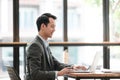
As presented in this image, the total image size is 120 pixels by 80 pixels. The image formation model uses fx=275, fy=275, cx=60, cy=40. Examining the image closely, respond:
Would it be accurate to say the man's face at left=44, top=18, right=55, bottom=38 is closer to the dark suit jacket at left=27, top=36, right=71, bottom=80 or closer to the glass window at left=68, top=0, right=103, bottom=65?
the dark suit jacket at left=27, top=36, right=71, bottom=80

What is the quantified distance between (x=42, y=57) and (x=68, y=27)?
2002 mm

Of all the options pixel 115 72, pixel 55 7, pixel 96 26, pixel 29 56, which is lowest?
pixel 115 72

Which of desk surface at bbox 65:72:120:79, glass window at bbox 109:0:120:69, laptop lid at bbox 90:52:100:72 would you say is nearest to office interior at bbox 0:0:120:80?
glass window at bbox 109:0:120:69

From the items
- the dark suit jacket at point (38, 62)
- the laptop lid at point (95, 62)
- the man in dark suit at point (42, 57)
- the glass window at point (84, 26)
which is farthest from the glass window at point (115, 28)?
the dark suit jacket at point (38, 62)

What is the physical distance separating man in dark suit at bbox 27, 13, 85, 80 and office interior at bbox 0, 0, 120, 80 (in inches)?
58.8

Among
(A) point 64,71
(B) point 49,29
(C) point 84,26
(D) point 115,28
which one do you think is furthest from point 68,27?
(A) point 64,71

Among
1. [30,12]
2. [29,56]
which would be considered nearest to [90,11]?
[30,12]

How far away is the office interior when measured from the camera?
465 centimetres

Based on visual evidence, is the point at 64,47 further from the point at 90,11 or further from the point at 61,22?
the point at 90,11

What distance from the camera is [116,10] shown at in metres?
5.01

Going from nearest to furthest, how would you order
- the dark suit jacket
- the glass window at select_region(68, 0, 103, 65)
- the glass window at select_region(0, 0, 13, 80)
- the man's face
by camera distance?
the dark suit jacket < the man's face < the glass window at select_region(0, 0, 13, 80) < the glass window at select_region(68, 0, 103, 65)

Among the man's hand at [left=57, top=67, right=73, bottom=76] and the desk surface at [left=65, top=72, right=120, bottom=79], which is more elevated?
the man's hand at [left=57, top=67, right=73, bottom=76]

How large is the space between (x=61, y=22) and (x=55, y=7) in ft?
0.94

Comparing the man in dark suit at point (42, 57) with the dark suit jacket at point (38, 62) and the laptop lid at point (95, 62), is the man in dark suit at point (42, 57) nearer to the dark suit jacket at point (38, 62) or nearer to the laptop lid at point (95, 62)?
the dark suit jacket at point (38, 62)
